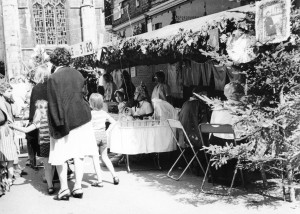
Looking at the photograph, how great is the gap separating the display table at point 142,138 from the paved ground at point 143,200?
0.61 metres

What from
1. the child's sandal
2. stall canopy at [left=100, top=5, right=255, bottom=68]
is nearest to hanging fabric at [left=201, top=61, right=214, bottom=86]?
stall canopy at [left=100, top=5, right=255, bottom=68]

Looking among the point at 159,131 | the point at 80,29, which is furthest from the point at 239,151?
the point at 80,29

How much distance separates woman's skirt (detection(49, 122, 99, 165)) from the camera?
569cm

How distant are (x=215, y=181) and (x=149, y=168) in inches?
68.8

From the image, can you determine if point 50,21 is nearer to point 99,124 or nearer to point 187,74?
point 187,74

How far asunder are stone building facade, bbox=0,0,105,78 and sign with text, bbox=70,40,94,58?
74.7ft

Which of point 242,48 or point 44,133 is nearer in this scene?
point 242,48

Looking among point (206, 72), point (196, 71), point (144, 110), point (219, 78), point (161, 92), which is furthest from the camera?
point (196, 71)

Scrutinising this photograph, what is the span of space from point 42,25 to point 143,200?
32.7 meters

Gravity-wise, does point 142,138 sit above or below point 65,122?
below

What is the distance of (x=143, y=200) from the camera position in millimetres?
5633

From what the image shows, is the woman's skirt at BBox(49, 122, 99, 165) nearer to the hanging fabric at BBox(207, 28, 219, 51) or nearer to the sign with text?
the hanging fabric at BBox(207, 28, 219, 51)

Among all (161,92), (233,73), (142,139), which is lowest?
(142,139)

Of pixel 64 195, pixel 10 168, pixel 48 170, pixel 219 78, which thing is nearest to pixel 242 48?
pixel 64 195
